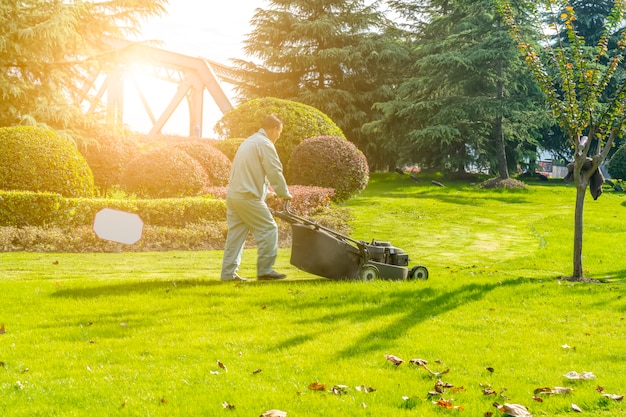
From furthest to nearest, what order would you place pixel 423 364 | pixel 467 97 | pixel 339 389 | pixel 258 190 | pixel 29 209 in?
pixel 467 97
pixel 29 209
pixel 258 190
pixel 423 364
pixel 339 389

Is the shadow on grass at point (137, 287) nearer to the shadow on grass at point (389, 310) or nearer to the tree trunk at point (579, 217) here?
the shadow on grass at point (389, 310)

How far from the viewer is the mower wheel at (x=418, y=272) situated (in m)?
7.54

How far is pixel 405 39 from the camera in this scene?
3102 cm

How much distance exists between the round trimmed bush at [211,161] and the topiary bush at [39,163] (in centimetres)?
303

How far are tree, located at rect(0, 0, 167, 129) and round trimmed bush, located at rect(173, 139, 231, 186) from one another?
3.07 meters

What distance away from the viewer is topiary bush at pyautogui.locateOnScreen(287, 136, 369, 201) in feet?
54.1

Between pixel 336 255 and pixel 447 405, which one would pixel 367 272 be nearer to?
pixel 336 255

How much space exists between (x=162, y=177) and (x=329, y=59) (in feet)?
52.3

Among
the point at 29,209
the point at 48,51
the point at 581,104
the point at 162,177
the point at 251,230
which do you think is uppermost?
the point at 48,51

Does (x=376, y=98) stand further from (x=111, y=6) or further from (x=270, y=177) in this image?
(x=270, y=177)

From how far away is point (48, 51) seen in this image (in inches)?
636

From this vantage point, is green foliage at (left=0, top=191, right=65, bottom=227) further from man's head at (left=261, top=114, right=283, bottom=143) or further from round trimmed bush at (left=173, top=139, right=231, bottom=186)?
man's head at (left=261, top=114, right=283, bottom=143)

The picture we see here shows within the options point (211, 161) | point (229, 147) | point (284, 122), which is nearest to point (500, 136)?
point (284, 122)

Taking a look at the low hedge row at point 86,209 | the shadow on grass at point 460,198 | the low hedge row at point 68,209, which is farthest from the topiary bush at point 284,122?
the low hedge row at point 68,209
